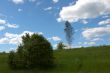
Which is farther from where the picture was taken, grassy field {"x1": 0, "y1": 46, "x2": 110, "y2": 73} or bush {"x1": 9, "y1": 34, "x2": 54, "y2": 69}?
bush {"x1": 9, "y1": 34, "x2": 54, "y2": 69}

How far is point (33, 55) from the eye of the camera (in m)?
54.5

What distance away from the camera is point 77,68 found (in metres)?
51.9

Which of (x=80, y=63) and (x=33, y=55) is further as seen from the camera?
(x=80, y=63)

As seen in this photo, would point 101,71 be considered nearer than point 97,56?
Yes

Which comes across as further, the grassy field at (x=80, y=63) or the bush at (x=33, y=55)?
the bush at (x=33, y=55)

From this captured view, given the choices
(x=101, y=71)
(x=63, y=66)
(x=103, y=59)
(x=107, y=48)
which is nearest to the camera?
(x=101, y=71)

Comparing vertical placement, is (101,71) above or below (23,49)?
below

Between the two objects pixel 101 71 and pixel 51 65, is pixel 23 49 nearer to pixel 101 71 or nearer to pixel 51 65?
pixel 51 65

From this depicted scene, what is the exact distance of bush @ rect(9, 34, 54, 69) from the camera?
54688mm

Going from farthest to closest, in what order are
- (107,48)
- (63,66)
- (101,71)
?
(107,48)
(63,66)
(101,71)

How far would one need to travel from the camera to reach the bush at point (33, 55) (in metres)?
54.7

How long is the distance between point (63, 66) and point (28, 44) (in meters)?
7.63

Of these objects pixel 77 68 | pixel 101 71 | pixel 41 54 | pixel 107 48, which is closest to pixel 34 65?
pixel 41 54

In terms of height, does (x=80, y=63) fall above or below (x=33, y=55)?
below
